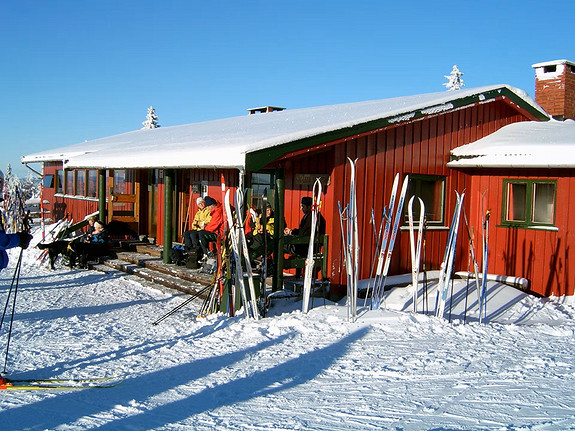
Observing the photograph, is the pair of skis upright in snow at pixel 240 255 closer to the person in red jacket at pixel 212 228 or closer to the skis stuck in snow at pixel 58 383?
the skis stuck in snow at pixel 58 383

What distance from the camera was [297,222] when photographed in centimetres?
1000

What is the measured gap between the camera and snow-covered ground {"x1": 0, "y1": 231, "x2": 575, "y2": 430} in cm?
416

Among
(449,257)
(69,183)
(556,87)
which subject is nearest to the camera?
(449,257)

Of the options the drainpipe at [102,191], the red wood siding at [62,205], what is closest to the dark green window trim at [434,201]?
the drainpipe at [102,191]

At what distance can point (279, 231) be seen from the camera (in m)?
7.94

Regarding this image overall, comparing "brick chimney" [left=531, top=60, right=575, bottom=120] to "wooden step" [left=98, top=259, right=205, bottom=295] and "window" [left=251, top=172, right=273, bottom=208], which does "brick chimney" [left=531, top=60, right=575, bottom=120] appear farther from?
"wooden step" [left=98, top=259, right=205, bottom=295]

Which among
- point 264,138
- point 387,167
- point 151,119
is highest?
point 151,119

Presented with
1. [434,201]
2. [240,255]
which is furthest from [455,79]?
[240,255]

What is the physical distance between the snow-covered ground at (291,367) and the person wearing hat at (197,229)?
5.45 feet

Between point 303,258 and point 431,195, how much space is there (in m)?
3.12

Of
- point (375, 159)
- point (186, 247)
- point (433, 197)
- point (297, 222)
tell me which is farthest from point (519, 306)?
point (186, 247)

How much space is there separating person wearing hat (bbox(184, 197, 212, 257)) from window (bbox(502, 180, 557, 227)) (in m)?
5.32

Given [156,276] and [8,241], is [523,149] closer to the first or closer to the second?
[156,276]

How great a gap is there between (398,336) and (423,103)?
4.50 metres
